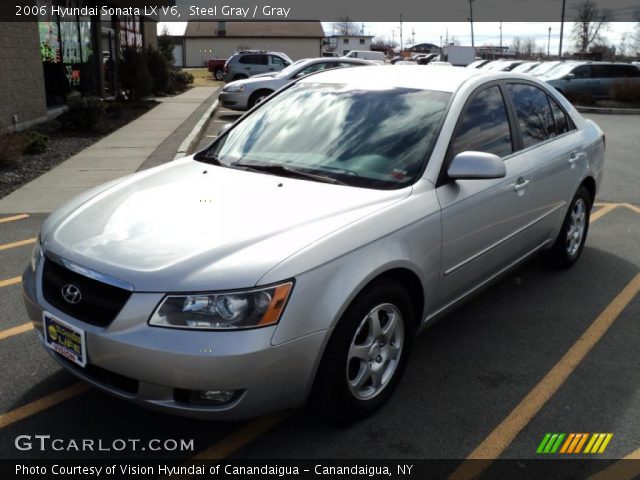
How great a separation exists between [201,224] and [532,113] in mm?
2862

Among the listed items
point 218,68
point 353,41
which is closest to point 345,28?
point 353,41

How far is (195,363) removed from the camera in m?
2.45

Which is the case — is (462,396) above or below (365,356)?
below

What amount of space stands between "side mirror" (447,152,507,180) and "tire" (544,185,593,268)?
1.96 meters

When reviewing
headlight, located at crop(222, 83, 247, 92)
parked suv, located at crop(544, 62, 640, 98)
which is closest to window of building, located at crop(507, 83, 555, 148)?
headlight, located at crop(222, 83, 247, 92)

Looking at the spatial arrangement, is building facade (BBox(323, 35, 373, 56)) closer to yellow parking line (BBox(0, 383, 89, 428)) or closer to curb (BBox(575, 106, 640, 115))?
curb (BBox(575, 106, 640, 115))

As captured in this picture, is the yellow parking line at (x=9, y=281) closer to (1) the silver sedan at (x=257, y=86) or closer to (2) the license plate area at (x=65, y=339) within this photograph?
(2) the license plate area at (x=65, y=339)

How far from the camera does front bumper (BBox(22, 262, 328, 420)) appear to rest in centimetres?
246

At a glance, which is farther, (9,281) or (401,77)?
(9,281)

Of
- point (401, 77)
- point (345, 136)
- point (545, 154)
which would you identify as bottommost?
point (545, 154)

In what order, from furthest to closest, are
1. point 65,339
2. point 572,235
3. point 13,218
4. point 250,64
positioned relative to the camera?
point 250,64 < point 13,218 < point 572,235 < point 65,339

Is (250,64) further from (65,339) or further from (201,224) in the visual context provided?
(65,339)

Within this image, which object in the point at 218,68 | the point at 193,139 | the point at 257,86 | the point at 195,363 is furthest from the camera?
the point at 218,68

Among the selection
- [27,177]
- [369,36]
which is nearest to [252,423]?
[27,177]
